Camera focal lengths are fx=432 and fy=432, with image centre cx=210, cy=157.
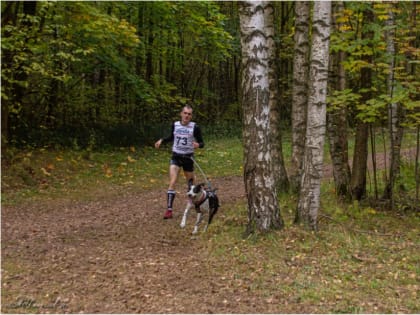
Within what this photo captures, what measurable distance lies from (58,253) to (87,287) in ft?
5.24

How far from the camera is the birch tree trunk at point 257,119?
6.69 meters

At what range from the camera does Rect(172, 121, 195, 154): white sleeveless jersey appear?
8336 millimetres

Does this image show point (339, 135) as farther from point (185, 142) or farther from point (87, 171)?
point (87, 171)

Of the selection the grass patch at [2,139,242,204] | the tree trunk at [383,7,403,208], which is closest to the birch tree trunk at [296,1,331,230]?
the tree trunk at [383,7,403,208]

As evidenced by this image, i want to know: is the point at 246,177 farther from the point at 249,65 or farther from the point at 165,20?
the point at 165,20

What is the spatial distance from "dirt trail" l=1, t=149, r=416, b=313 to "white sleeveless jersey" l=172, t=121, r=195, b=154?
143 cm

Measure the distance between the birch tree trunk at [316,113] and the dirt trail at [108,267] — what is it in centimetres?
195

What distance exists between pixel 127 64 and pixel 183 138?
35.2ft

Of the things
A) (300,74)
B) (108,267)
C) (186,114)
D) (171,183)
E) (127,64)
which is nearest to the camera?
(108,267)

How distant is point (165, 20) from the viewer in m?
18.1

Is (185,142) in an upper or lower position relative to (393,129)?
lower

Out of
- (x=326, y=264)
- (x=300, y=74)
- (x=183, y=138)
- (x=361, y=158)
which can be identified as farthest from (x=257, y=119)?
(x=361, y=158)

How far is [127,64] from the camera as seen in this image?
18.0m

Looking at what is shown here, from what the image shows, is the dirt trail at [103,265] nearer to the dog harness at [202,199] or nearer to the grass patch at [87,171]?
the dog harness at [202,199]
